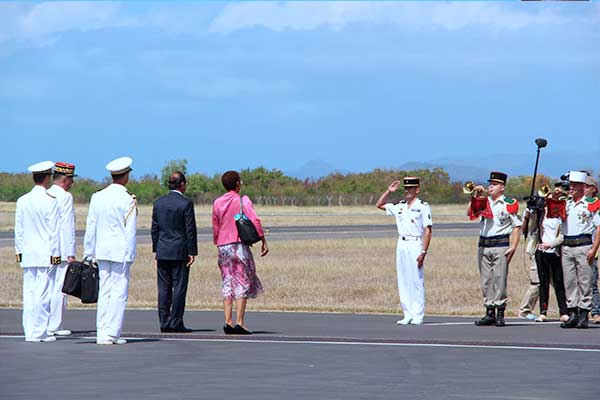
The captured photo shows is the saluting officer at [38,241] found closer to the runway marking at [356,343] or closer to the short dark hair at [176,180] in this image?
the runway marking at [356,343]

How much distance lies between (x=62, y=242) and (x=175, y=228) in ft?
4.69

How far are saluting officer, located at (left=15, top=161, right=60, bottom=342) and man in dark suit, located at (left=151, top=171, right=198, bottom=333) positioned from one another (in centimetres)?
127

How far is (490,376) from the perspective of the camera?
1361 cm

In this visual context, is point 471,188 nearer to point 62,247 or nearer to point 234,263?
point 234,263

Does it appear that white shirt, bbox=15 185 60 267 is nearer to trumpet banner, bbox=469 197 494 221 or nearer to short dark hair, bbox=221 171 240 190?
short dark hair, bbox=221 171 240 190

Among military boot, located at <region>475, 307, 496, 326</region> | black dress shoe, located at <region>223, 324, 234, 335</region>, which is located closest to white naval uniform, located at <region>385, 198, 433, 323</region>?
military boot, located at <region>475, 307, 496, 326</region>

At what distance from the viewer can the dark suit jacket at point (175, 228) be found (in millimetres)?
17953

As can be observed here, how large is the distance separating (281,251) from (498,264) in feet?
80.7

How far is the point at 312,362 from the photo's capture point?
583 inches

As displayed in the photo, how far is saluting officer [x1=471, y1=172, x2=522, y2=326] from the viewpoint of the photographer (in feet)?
63.2

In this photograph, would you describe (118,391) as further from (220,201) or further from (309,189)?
(309,189)

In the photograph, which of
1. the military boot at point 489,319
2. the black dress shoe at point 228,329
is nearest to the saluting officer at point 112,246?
the black dress shoe at point 228,329

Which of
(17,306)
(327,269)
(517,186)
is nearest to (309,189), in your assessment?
(517,186)

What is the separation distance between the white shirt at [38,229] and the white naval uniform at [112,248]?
667 millimetres
